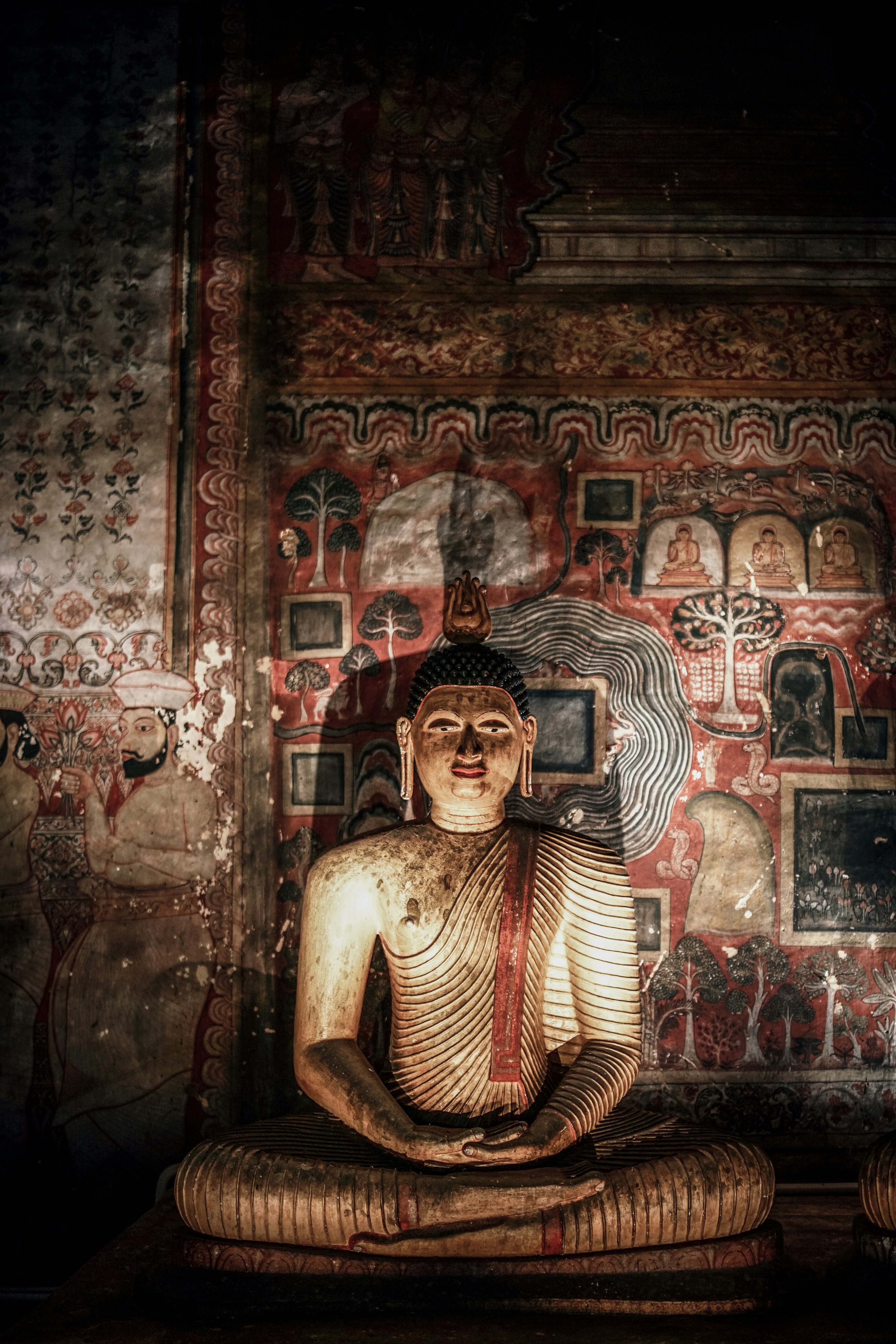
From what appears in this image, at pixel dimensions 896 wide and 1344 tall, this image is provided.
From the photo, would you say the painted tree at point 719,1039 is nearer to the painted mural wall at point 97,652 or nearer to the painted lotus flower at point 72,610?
the painted mural wall at point 97,652

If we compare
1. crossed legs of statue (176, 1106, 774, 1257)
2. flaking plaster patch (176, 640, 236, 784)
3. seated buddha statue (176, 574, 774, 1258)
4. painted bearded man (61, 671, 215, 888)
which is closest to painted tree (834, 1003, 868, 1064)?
seated buddha statue (176, 574, 774, 1258)

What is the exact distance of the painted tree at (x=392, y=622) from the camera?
4957 millimetres

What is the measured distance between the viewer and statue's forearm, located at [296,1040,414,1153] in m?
3.50

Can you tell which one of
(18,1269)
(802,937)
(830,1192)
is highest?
(802,937)

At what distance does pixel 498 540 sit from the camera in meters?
5.00

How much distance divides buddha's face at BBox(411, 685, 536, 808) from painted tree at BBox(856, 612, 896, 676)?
1.67 m

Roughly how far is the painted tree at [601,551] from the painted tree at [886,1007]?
1899mm

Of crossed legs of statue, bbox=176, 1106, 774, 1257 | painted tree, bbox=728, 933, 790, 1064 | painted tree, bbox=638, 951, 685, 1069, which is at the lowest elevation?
crossed legs of statue, bbox=176, 1106, 774, 1257

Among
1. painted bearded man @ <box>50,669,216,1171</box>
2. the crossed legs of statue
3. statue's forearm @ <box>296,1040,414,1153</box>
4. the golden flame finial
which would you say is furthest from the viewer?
painted bearded man @ <box>50,669,216,1171</box>

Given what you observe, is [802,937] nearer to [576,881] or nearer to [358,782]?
[576,881]

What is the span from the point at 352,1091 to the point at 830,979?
2143 mm

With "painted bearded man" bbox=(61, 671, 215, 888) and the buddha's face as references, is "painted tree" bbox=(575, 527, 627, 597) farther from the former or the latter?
"painted bearded man" bbox=(61, 671, 215, 888)

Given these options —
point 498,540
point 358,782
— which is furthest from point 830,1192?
point 498,540

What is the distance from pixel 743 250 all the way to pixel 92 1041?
4.20 meters
